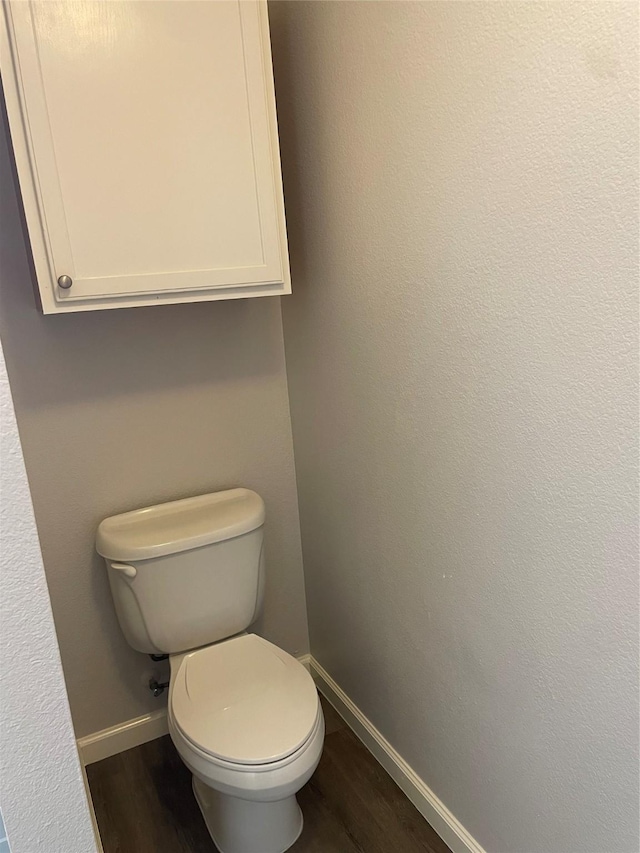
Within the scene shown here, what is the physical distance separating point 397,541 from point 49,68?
4.01ft

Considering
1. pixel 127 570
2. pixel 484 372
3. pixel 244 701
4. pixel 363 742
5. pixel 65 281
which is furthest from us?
pixel 363 742

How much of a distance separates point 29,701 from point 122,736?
Result: 131 centimetres

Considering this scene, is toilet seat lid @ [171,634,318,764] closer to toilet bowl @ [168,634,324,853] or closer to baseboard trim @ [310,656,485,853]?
toilet bowl @ [168,634,324,853]

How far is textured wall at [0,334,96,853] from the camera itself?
28.6 inches

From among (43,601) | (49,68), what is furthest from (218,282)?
(43,601)

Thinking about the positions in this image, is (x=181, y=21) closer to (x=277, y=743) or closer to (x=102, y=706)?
(x=277, y=743)

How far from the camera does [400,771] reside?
170 cm

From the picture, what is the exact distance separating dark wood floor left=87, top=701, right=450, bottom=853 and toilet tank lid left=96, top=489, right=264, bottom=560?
677 millimetres

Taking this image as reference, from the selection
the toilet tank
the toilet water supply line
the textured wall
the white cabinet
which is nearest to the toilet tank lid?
the toilet tank

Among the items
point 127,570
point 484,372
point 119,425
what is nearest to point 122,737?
point 127,570

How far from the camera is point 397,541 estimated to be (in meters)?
1.55

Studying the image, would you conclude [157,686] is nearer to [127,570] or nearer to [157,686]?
[157,686]

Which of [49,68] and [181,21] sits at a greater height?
[181,21]

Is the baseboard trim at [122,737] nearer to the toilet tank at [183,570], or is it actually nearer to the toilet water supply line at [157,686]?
the toilet water supply line at [157,686]
